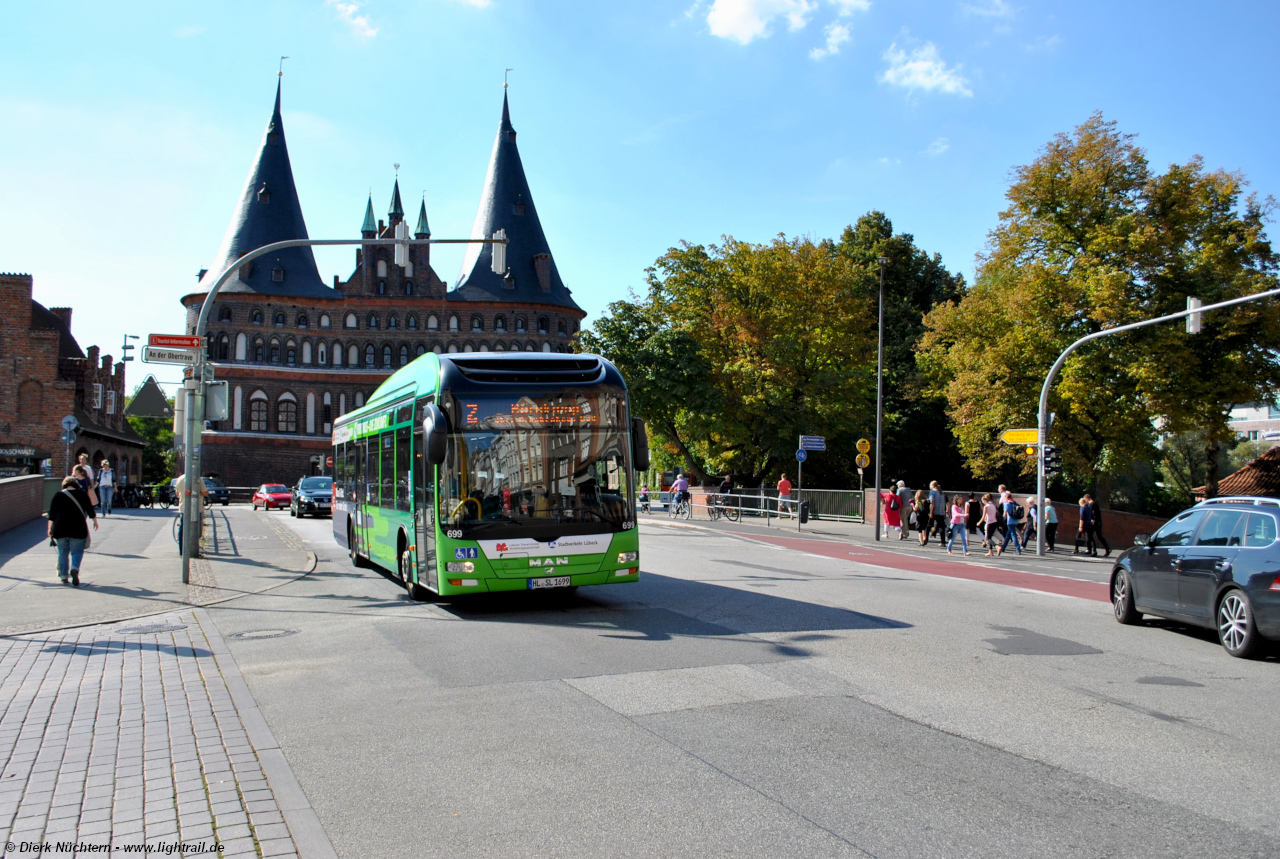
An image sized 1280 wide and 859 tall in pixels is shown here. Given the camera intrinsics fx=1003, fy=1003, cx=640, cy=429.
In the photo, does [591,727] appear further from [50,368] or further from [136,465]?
[136,465]

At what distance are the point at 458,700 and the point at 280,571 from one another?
36.1 feet

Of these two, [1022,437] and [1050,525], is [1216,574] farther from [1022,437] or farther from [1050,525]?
[1050,525]

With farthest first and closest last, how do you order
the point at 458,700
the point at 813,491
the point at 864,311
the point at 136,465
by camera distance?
1. the point at 136,465
2. the point at 864,311
3. the point at 813,491
4. the point at 458,700

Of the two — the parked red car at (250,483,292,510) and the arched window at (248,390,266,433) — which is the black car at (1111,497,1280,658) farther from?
the arched window at (248,390,266,433)

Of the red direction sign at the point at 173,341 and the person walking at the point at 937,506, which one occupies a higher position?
the red direction sign at the point at 173,341

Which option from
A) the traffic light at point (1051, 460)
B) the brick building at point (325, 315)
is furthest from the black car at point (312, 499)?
the brick building at point (325, 315)

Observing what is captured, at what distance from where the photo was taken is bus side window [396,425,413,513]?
12752mm

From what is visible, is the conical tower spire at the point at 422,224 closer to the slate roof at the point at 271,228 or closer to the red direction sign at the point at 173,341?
the slate roof at the point at 271,228

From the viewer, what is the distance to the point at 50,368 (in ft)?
164

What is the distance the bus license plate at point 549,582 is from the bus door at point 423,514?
3.52 ft

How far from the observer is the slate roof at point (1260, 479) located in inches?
1650

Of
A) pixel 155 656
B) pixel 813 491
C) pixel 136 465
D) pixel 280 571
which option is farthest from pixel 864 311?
pixel 136 465

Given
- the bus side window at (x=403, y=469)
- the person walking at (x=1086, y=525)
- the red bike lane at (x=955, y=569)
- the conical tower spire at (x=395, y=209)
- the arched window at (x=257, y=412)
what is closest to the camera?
the bus side window at (x=403, y=469)

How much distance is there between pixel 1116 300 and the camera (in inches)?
1196
